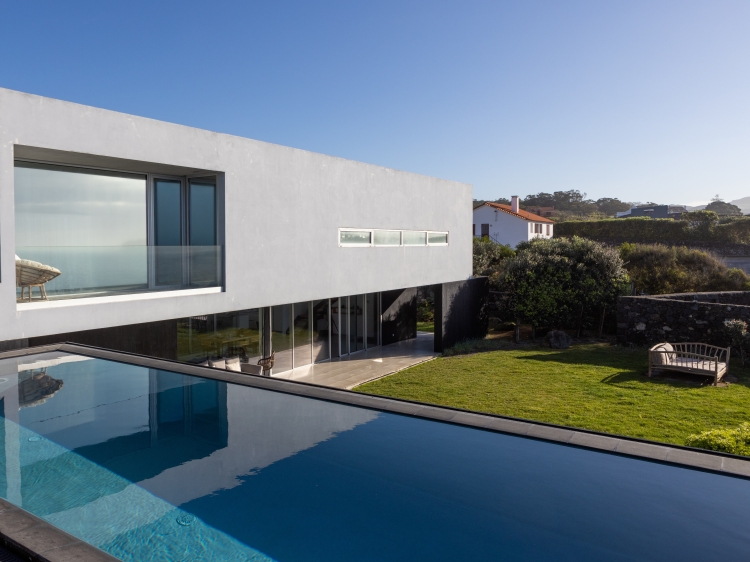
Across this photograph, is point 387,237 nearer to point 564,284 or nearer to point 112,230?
point 564,284

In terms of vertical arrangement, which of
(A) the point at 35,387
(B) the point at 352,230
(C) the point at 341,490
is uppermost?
(B) the point at 352,230

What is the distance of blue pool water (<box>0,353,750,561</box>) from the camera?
12.7 feet

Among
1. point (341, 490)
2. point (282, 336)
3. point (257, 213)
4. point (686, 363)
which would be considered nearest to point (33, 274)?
point (257, 213)

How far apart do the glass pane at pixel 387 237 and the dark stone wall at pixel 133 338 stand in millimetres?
6127

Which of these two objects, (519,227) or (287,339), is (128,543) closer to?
(287,339)

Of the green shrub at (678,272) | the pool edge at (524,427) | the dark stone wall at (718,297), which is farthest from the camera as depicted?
the green shrub at (678,272)

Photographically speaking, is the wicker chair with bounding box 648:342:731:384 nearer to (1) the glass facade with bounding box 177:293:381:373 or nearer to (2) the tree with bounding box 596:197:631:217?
(1) the glass facade with bounding box 177:293:381:373

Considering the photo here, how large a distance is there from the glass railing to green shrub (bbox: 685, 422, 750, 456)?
858 centimetres

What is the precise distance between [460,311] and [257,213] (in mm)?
10146

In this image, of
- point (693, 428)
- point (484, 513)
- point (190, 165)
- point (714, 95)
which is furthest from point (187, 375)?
point (714, 95)

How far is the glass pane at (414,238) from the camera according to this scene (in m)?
17.2

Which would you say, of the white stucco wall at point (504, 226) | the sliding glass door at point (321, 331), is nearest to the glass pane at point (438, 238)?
the sliding glass door at point (321, 331)

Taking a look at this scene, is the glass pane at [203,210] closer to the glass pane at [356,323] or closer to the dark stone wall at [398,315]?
the glass pane at [356,323]

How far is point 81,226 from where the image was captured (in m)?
9.80
